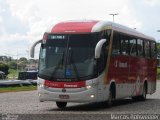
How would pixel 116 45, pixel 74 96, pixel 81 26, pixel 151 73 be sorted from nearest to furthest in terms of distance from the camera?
pixel 74 96 < pixel 81 26 < pixel 116 45 < pixel 151 73

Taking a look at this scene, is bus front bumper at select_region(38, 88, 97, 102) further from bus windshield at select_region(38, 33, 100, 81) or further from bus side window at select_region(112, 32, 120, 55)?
bus side window at select_region(112, 32, 120, 55)

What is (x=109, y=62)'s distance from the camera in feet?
73.3

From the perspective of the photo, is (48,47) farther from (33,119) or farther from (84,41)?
(33,119)

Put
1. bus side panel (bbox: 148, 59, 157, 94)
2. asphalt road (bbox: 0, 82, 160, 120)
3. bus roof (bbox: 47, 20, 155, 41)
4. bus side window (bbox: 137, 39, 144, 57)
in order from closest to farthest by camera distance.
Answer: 1. asphalt road (bbox: 0, 82, 160, 120)
2. bus roof (bbox: 47, 20, 155, 41)
3. bus side window (bbox: 137, 39, 144, 57)
4. bus side panel (bbox: 148, 59, 157, 94)

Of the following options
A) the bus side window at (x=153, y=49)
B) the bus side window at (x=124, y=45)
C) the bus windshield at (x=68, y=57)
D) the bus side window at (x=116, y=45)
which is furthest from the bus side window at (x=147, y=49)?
the bus windshield at (x=68, y=57)

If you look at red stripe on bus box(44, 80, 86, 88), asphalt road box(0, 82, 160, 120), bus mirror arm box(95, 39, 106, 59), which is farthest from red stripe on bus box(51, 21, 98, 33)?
asphalt road box(0, 82, 160, 120)

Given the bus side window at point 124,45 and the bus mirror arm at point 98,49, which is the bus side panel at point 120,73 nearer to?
the bus side window at point 124,45

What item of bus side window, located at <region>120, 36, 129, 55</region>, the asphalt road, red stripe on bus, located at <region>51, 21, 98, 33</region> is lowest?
the asphalt road

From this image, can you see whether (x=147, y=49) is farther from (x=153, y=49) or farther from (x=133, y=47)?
(x=133, y=47)

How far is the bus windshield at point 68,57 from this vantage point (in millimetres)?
21062

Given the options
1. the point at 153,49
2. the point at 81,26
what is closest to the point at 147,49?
the point at 153,49

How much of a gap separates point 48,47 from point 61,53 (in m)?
0.68

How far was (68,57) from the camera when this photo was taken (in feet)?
69.8

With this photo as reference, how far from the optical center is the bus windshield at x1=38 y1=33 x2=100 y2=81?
829 inches
